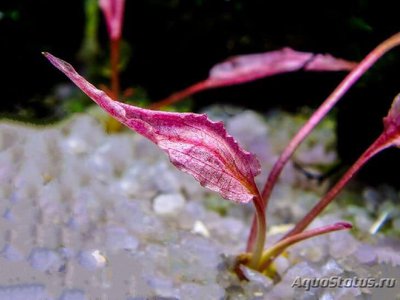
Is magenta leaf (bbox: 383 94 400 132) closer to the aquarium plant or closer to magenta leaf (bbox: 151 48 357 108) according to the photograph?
the aquarium plant

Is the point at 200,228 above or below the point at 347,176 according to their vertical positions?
below

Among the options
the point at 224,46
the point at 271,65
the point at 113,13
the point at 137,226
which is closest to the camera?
the point at 137,226

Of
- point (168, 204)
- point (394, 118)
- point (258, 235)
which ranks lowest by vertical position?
point (168, 204)

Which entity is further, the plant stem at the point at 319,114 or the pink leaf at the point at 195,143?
the plant stem at the point at 319,114

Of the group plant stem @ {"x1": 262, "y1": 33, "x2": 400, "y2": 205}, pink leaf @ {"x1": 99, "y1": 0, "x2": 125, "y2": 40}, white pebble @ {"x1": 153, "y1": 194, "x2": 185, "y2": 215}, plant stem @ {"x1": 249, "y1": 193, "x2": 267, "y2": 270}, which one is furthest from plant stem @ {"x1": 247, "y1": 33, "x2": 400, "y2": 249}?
pink leaf @ {"x1": 99, "y1": 0, "x2": 125, "y2": 40}

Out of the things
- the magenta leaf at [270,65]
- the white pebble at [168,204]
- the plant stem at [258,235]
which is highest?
the magenta leaf at [270,65]

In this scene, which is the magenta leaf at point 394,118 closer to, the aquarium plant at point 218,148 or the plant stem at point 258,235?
the aquarium plant at point 218,148

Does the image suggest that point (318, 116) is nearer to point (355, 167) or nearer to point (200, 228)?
point (355, 167)

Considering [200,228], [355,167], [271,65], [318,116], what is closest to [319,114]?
[318,116]

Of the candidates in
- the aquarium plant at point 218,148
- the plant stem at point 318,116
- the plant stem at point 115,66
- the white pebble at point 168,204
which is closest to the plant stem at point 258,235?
the aquarium plant at point 218,148
